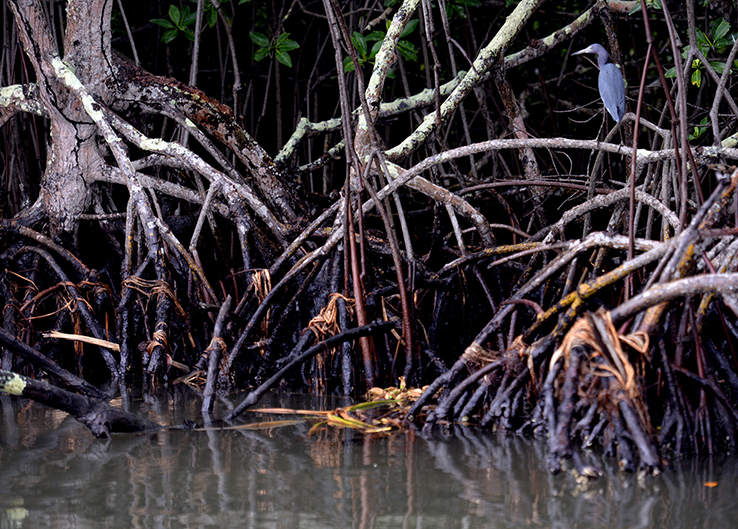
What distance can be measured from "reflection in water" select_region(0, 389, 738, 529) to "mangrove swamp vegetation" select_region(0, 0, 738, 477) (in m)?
0.10

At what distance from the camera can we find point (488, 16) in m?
5.25

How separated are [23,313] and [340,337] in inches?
72.9

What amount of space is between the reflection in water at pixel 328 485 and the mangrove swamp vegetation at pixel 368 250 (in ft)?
0.33

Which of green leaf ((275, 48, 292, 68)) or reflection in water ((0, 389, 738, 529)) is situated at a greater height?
green leaf ((275, 48, 292, 68))

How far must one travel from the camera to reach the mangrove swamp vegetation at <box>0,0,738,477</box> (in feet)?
6.37

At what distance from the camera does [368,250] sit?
3.05 metres

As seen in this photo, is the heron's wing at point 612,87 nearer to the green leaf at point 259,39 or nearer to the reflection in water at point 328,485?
the reflection in water at point 328,485

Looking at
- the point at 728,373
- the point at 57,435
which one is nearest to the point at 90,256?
the point at 57,435

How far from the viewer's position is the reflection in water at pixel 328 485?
59.9 inches

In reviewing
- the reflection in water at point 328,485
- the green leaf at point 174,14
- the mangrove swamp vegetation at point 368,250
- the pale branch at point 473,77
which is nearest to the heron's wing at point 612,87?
the mangrove swamp vegetation at point 368,250

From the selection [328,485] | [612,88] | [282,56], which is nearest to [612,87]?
[612,88]

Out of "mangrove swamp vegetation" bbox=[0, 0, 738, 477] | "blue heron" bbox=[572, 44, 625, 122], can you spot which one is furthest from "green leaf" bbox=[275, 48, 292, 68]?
"blue heron" bbox=[572, 44, 625, 122]

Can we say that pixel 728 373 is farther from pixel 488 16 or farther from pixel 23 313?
pixel 488 16

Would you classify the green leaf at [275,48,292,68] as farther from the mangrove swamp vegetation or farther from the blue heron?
the blue heron
